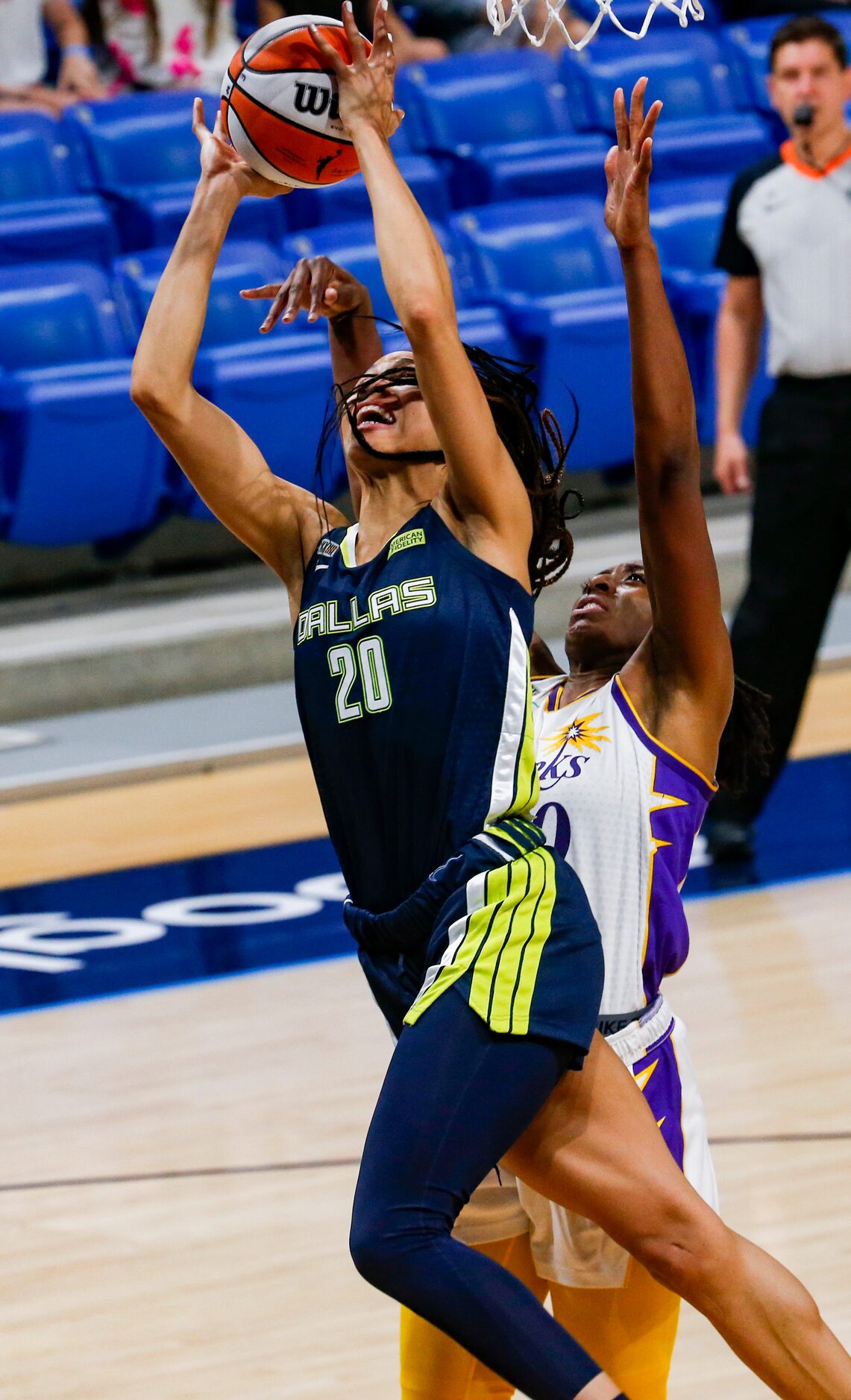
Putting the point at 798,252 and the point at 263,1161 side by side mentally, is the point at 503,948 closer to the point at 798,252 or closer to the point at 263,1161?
the point at 263,1161

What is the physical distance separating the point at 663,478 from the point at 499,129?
7.20 m

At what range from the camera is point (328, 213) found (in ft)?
28.4

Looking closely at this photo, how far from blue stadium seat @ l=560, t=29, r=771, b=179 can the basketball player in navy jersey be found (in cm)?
685

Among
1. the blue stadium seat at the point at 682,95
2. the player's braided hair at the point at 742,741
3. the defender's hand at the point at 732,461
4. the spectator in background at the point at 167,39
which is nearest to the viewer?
the player's braided hair at the point at 742,741

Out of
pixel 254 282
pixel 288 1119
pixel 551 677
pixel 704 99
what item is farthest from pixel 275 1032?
pixel 704 99

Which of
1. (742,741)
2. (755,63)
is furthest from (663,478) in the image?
(755,63)

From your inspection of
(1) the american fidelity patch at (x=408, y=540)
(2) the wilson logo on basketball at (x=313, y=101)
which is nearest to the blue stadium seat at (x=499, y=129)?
(2) the wilson logo on basketball at (x=313, y=101)

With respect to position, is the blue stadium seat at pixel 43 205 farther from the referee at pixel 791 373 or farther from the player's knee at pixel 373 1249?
the player's knee at pixel 373 1249

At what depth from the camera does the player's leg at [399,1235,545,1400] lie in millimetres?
2361

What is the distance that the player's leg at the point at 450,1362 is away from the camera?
2.36m

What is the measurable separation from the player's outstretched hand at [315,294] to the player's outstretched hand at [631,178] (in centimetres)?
47

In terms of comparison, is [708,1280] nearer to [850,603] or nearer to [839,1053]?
[839,1053]

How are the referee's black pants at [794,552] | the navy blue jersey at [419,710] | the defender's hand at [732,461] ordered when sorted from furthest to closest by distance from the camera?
1. the defender's hand at [732,461]
2. the referee's black pants at [794,552]
3. the navy blue jersey at [419,710]

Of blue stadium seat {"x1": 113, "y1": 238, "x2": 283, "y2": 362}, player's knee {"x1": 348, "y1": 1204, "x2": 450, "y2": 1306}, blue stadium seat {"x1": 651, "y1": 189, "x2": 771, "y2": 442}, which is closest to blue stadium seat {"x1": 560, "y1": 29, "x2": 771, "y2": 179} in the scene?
blue stadium seat {"x1": 651, "y1": 189, "x2": 771, "y2": 442}
